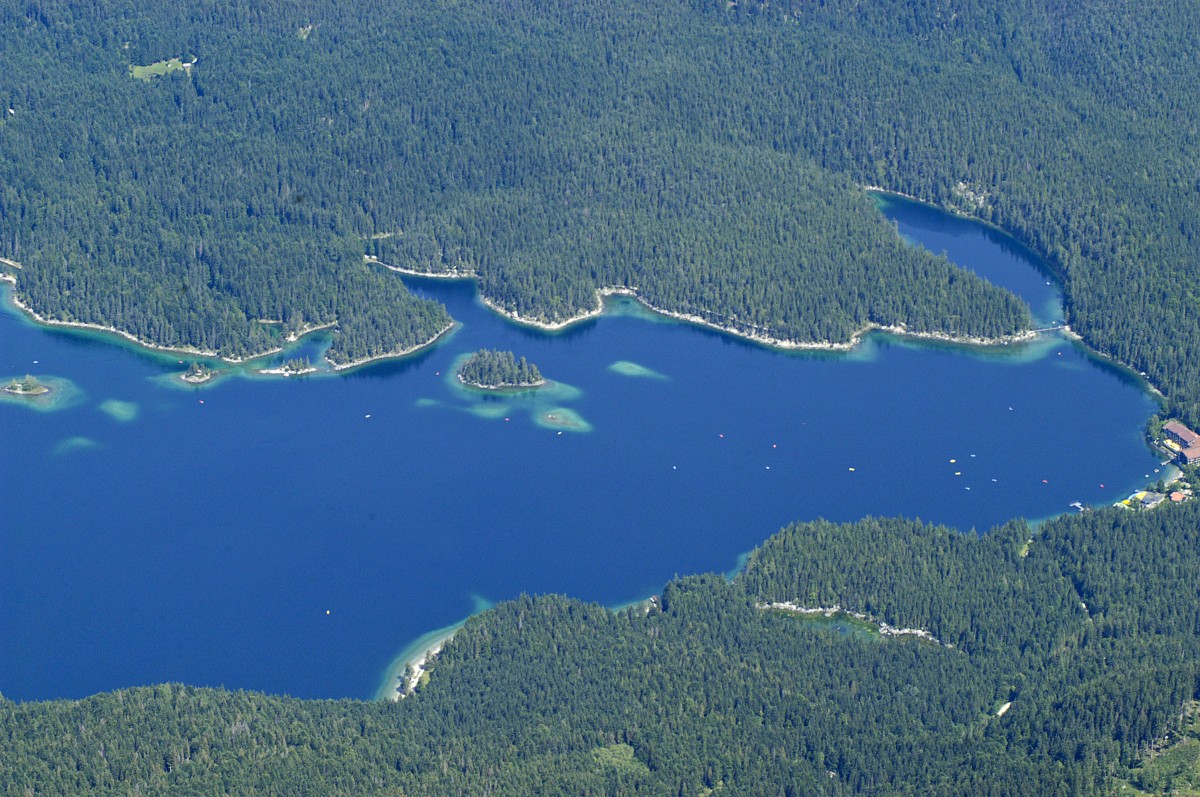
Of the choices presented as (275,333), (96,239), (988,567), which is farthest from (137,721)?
(96,239)

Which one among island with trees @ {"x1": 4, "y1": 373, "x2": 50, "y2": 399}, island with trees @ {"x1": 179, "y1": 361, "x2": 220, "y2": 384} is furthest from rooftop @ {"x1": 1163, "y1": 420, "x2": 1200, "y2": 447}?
island with trees @ {"x1": 4, "y1": 373, "x2": 50, "y2": 399}

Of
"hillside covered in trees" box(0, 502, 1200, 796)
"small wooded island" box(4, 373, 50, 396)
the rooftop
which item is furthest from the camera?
"small wooded island" box(4, 373, 50, 396)

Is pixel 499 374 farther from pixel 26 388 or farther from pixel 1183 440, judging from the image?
pixel 1183 440

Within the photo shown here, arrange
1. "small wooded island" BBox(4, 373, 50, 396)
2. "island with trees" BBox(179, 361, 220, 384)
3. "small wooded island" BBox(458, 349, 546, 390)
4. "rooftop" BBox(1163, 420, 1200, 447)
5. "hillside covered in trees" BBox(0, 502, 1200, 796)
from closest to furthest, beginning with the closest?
"hillside covered in trees" BBox(0, 502, 1200, 796), "rooftop" BBox(1163, 420, 1200, 447), "small wooded island" BBox(4, 373, 50, 396), "small wooded island" BBox(458, 349, 546, 390), "island with trees" BBox(179, 361, 220, 384)

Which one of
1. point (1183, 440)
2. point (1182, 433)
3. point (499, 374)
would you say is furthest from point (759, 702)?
point (499, 374)

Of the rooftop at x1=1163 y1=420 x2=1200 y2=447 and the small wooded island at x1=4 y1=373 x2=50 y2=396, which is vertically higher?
the rooftop at x1=1163 y1=420 x2=1200 y2=447

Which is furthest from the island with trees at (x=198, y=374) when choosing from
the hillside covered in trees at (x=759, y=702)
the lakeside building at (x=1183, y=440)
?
the lakeside building at (x=1183, y=440)

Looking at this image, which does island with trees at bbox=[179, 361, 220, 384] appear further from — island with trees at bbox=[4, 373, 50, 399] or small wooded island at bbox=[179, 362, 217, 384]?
island with trees at bbox=[4, 373, 50, 399]
